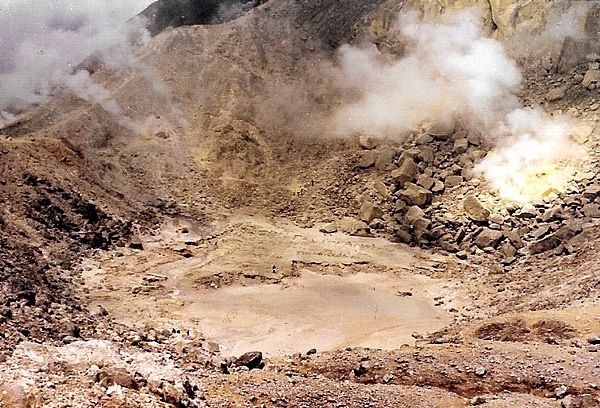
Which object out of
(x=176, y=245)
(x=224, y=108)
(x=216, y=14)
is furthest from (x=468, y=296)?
(x=216, y=14)

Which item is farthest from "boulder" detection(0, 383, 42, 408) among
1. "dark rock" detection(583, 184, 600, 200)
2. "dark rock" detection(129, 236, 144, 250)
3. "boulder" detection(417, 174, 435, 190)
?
"boulder" detection(417, 174, 435, 190)

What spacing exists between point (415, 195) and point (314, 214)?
368 centimetres

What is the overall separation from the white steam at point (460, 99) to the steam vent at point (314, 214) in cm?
9

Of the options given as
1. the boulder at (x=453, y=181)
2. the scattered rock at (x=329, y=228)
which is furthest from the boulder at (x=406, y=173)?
the scattered rock at (x=329, y=228)

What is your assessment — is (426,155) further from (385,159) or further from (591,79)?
(591,79)

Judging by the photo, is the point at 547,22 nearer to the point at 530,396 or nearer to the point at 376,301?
the point at 376,301

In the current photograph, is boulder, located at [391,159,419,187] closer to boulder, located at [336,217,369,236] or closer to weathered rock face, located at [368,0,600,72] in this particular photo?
boulder, located at [336,217,369,236]

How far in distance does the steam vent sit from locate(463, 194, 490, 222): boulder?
0.06 metres

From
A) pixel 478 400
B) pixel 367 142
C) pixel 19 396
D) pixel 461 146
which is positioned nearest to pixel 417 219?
pixel 461 146

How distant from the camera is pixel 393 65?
23.9m

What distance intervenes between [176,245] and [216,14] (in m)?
19.9

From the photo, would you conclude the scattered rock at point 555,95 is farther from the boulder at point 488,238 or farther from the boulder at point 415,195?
the boulder at point 488,238

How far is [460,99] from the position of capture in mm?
20703

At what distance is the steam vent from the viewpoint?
662cm
